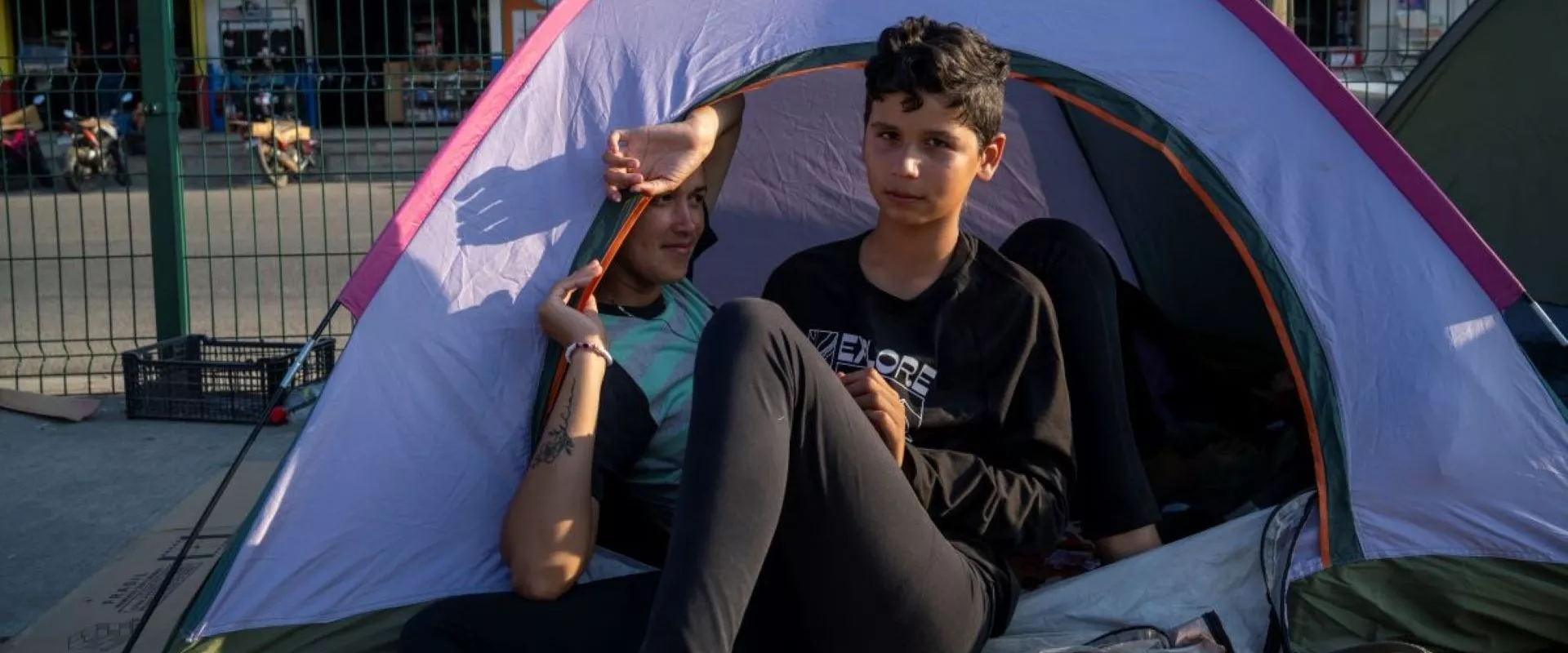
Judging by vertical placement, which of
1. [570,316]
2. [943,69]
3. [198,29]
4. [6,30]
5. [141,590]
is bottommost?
[141,590]

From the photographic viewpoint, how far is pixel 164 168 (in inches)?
216

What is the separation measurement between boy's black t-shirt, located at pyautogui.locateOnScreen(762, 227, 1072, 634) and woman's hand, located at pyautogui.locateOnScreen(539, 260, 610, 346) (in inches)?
16.1

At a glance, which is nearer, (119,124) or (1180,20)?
(1180,20)

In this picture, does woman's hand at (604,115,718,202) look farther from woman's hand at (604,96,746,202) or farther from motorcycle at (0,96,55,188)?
motorcycle at (0,96,55,188)

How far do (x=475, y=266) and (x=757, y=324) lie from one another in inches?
29.2

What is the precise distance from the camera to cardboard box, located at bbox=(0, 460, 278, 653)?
3262 millimetres

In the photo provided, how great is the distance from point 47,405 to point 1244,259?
4221 mm

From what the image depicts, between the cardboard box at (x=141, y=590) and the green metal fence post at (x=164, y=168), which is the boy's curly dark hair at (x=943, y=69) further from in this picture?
the green metal fence post at (x=164, y=168)

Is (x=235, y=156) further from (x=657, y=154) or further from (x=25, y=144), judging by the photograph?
(x=657, y=154)

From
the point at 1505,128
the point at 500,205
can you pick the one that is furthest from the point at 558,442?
the point at 1505,128

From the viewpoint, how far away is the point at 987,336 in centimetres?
277

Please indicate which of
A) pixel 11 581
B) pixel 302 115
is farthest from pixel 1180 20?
pixel 302 115

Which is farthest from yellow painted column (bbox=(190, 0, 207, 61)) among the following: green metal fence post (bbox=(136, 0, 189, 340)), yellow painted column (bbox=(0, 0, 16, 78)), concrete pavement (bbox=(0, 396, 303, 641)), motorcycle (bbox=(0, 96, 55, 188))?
yellow painted column (bbox=(0, 0, 16, 78))

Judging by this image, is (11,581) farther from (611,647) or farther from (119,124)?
(119,124)
